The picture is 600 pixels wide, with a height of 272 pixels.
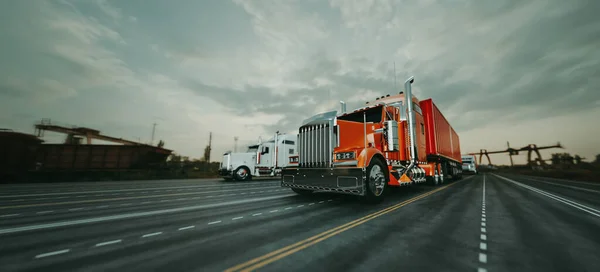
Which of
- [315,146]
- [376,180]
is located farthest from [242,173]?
[376,180]

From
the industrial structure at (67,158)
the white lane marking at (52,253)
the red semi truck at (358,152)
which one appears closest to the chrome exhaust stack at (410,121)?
the red semi truck at (358,152)

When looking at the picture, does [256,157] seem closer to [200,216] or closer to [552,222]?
[200,216]

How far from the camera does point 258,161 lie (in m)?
17.7

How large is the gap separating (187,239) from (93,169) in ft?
82.2

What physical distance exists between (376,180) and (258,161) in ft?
41.1

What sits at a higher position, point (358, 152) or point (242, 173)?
point (358, 152)

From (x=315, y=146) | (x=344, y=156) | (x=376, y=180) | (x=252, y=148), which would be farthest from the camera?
(x=252, y=148)

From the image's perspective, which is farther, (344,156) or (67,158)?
(67,158)

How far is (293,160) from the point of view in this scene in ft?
24.9

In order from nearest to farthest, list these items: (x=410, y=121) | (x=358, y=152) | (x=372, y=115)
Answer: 1. (x=358, y=152)
2. (x=372, y=115)
3. (x=410, y=121)

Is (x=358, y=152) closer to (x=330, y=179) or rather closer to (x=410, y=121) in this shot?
(x=330, y=179)

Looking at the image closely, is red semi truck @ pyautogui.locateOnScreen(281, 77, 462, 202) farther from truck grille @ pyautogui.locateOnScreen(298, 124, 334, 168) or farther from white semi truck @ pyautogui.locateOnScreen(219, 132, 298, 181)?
white semi truck @ pyautogui.locateOnScreen(219, 132, 298, 181)

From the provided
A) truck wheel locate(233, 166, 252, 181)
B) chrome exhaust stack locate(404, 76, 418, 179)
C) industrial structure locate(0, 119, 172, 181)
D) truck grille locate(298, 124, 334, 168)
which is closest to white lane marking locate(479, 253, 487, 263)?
truck grille locate(298, 124, 334, 168)

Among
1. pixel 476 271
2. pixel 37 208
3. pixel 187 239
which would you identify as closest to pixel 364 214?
pixel 476 271
